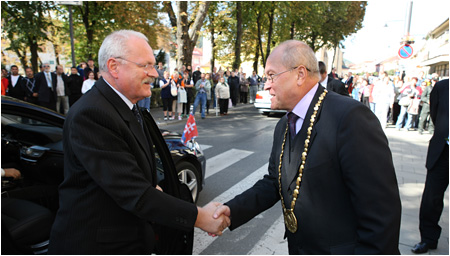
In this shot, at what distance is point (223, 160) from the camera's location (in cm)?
671

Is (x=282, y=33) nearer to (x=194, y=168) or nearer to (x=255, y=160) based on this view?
(x=255, y=160)

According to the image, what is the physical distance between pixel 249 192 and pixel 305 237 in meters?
0.60

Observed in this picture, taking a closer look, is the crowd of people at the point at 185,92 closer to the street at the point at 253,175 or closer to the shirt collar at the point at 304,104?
the street at the point at 253,175

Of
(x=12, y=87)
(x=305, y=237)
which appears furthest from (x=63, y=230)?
(x=12, y=87)

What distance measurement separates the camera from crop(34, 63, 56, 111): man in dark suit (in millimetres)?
10312

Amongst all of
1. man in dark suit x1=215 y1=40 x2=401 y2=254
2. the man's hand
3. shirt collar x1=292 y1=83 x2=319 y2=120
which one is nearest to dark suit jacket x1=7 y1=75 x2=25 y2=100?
the man's hand

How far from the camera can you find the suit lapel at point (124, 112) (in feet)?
5.46

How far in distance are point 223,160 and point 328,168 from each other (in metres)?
5.33

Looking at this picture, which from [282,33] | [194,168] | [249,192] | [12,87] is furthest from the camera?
[282,33]

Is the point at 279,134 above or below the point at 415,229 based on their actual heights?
above

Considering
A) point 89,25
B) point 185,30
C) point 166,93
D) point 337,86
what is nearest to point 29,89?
point 166,93

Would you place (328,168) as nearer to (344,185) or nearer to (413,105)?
(344,185)

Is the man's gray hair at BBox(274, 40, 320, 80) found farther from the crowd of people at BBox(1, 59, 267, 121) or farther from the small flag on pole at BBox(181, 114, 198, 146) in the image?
the crowd of people at BBox(1, 59, 267, 121)

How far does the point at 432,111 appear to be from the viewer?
339cm
